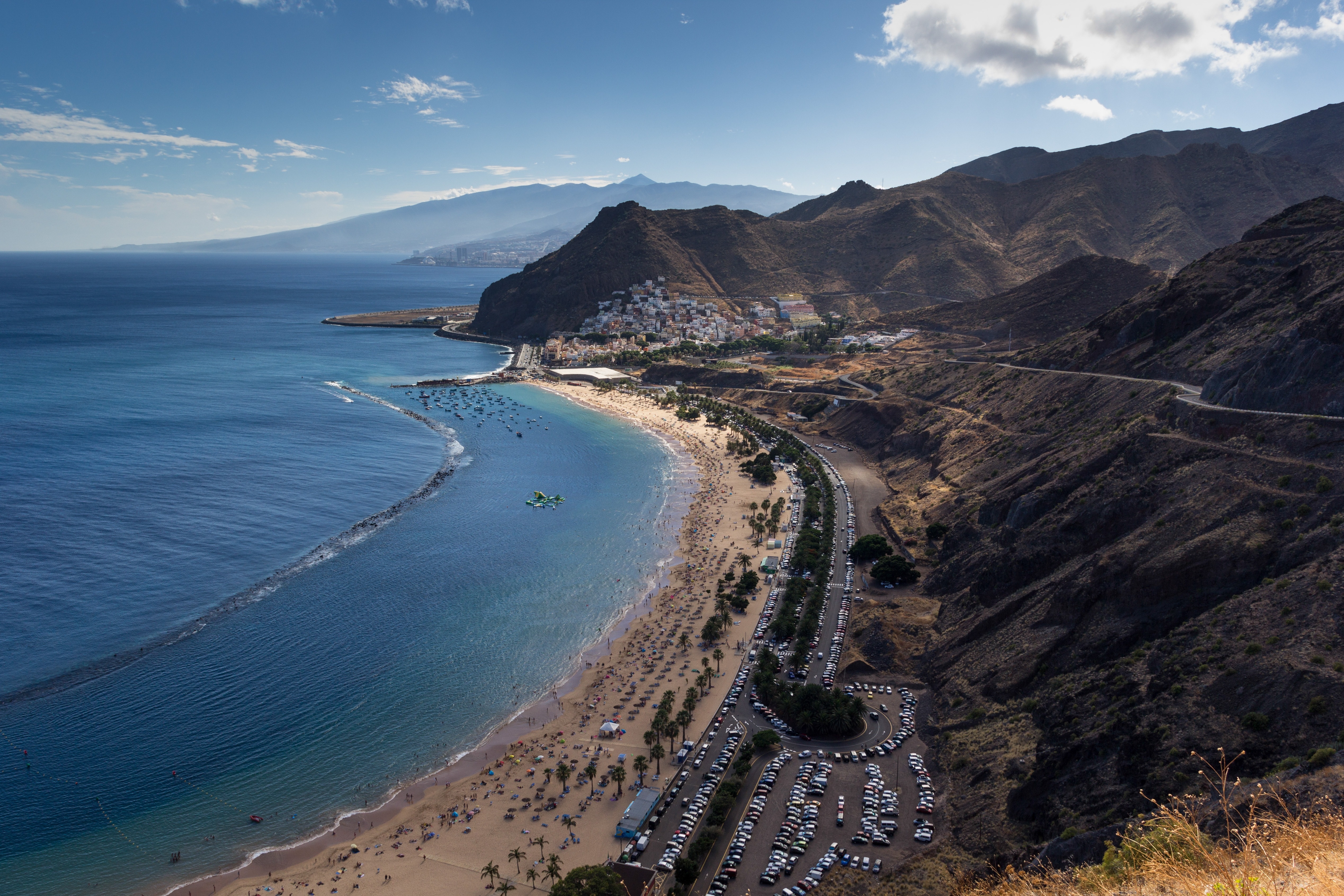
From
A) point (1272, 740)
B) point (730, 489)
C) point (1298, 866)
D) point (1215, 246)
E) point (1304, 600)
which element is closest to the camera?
point (1298, 866)

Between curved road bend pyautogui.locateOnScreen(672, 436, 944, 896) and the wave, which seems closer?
curved road bend pyautogui.locateOnScreen(672, 436, 944, 896)

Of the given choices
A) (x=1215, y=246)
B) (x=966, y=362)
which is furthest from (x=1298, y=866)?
A: (x=1215, y=246)

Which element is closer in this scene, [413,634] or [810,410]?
[413,634]

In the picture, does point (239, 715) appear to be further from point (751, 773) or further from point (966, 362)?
point (966, 362)

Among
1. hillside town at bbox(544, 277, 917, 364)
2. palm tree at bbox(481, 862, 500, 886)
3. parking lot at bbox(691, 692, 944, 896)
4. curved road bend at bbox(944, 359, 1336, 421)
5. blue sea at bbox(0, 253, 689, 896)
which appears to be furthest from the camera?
hillside town at bbox(544, 277, 917, 364)

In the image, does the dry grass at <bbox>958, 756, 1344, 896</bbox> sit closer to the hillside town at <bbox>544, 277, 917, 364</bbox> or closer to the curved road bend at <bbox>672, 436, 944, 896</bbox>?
the curved road bend at <bbox>672, 436, 944, 896</bbox>

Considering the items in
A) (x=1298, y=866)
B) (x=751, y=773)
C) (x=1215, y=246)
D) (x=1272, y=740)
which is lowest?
(x=751, y=773)

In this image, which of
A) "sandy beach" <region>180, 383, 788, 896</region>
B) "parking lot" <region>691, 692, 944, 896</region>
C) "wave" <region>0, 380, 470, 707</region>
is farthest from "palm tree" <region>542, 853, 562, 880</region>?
"wave" <region>0, 380, 470, 707</region>
